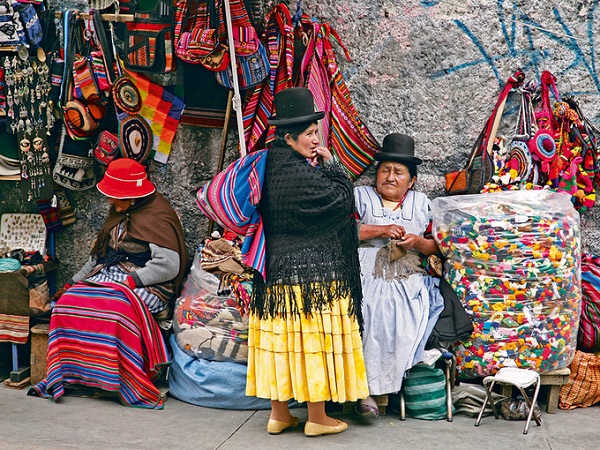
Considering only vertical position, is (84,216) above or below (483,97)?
below

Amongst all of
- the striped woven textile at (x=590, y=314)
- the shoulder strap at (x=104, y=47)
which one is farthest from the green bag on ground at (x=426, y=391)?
the shoulder strap at (x=104, y=47)

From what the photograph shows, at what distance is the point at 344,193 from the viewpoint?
4.58 metres

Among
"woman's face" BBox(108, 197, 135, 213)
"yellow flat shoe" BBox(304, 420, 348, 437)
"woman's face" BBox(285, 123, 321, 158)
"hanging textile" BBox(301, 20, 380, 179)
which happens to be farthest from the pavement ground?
"hanging textile" BBox(301, 20, 380, 179)

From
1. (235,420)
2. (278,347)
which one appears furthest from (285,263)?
(235,420)

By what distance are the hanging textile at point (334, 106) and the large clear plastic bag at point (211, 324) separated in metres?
1.13

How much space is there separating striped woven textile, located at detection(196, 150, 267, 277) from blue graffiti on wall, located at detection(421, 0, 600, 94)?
181cm

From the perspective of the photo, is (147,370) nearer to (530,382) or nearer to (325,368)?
(325,368)

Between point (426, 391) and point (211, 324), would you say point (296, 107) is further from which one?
point (426, 391)

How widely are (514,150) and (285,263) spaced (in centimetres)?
175

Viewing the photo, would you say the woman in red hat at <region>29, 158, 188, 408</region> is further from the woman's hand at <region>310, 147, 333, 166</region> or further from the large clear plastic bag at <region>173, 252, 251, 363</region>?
the woman's hand at <region>310, 147, 333, 166</region>

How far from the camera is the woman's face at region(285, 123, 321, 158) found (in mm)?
4582

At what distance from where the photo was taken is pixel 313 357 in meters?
4.57

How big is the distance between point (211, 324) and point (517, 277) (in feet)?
6.05

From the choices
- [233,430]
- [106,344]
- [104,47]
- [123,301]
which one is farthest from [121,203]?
[233,430]
